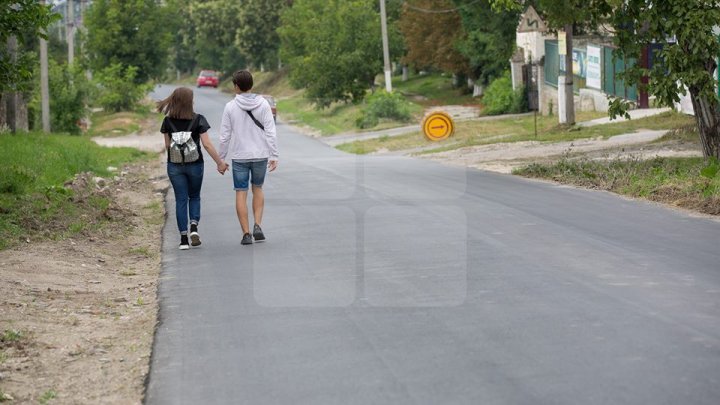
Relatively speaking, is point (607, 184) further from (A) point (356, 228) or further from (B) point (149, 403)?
(B) point (149, 403)

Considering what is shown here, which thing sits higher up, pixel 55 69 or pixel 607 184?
pixel 55 69

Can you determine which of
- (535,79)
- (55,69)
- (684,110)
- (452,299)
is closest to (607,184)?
(452,299)

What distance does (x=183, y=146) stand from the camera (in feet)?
42.0

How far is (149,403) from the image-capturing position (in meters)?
6.49

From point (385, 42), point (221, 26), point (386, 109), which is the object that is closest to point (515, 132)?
point (385, 42)

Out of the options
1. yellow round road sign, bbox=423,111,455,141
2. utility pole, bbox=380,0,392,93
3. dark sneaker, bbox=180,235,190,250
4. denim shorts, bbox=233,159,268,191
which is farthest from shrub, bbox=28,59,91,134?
denim shorts, bbox=233,159,268,191

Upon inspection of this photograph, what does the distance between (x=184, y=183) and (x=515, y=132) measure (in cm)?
2749

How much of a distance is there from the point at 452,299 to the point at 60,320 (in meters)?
3.04

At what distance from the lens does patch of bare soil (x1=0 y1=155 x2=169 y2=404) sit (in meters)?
7.12

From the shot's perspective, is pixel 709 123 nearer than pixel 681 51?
No

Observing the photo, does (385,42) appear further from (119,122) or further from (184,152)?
(184,152)

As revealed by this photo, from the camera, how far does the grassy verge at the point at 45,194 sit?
48.8ft

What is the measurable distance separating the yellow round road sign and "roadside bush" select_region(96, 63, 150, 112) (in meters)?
30.6

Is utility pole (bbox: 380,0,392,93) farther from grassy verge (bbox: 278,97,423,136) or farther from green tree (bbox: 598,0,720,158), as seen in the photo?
green tree (bbox: 598,0,720,158)
